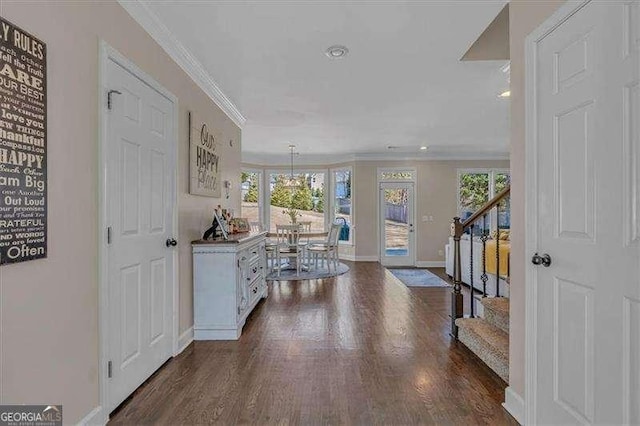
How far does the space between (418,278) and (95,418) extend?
5462 mm

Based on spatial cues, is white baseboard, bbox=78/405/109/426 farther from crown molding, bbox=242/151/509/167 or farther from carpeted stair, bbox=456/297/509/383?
crown molding, bbox=242/151/509/167

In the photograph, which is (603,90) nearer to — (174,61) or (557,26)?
Result: (557,26)

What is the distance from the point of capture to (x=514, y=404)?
201 cm

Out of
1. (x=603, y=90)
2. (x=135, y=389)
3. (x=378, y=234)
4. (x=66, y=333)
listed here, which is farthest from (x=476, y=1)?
(x=378, y=234)

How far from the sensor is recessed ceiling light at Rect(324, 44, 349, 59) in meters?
2.84

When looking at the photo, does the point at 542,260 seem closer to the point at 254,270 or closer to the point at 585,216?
the point at 585,216

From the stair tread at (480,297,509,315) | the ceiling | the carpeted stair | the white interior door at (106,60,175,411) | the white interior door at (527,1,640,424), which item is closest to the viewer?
the white interior door at (527,1,640,424)

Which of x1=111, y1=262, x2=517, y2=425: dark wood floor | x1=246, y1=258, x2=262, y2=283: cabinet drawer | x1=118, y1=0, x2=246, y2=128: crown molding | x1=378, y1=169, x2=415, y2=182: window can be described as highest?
x1=118, y1=0, x2=246, y2=128: crown molding

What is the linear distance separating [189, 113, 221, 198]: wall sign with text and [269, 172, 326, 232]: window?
16.0 ft

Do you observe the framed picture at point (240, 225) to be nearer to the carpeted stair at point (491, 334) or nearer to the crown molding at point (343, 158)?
the carpeted stair at point (491, 334)

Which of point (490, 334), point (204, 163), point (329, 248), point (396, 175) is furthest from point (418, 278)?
point (204, 163)

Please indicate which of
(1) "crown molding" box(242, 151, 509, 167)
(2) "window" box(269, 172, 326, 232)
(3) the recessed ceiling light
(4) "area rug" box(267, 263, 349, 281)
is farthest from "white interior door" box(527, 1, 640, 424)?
(2) "window" box(269, 172, 326, 232)

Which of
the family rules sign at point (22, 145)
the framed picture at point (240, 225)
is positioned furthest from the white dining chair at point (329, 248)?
the family rules sign at point (22, 145)

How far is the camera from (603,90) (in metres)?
1.42
